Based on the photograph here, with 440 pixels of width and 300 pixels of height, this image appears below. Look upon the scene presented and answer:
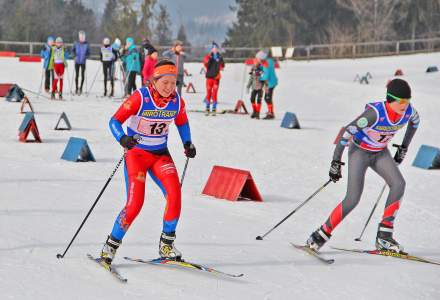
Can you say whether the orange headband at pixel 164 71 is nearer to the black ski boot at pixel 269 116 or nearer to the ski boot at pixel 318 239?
the ski boot at pixel 318 239

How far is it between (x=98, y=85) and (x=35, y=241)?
2112 cm

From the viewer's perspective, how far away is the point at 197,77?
3400 cm

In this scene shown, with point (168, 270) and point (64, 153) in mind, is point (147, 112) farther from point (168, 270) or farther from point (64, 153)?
point (64, 153)

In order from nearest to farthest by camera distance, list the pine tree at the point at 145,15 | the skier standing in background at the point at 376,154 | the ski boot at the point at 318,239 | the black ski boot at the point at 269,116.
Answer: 1. the skier standing in background at the point at 376,154
2. the ski boot at the point at 318,239
3. the black ski boot at the point at 269,116
4. the pine tree at the point at 145,15

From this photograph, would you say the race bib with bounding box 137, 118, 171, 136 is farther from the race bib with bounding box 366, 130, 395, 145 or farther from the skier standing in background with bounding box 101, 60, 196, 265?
the race bib with bounding box 366, 130, 395, 145

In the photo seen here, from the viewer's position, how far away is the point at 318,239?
729 centimetres

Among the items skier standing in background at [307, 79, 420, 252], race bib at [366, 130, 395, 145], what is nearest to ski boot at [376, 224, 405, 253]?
skier standing in background at [307, 79, 420, 252]

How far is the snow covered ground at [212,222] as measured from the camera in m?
5.98

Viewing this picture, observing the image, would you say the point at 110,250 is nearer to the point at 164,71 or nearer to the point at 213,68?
the point at 164,71

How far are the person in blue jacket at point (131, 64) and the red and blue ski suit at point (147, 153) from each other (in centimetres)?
1517

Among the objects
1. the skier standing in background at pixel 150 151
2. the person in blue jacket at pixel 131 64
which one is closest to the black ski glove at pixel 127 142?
the skier standing in background at pixel 150 151

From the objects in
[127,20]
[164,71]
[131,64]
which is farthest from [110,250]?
[127,20]

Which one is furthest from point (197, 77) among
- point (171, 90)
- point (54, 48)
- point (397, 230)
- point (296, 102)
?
point (171, 90)

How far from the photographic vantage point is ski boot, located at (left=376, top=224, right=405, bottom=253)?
24.0 ft
